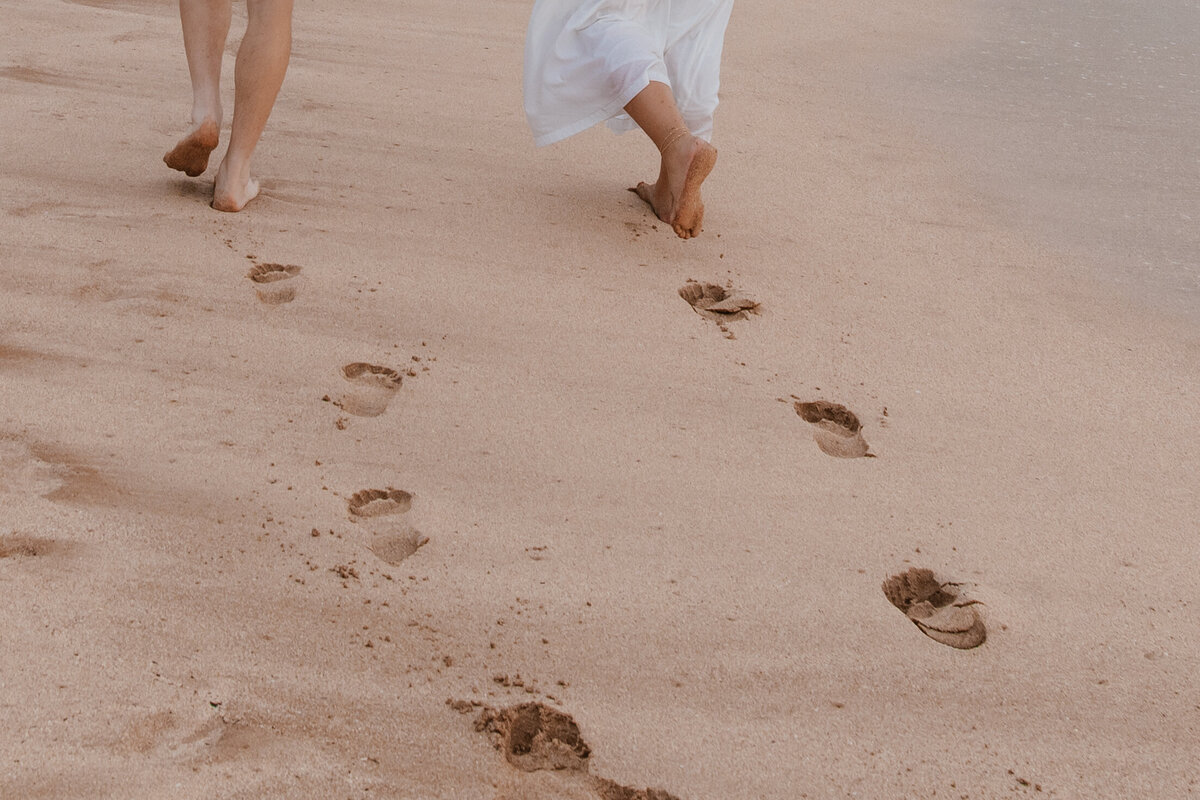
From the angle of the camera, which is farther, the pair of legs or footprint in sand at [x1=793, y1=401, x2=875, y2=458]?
the pair of legs

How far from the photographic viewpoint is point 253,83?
2.41 m

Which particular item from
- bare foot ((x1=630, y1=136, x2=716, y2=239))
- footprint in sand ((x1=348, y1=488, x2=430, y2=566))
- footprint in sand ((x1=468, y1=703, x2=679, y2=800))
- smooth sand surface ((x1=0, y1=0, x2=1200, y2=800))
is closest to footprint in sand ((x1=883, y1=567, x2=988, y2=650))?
smooth sand surface ((x1=0, y1=0, x2=1200, y2=800))

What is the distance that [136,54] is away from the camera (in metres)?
3.33

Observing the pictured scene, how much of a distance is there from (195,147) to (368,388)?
831 millimetres

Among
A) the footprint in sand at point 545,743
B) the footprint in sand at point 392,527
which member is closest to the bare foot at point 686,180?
the footprint in sand at point 392,527

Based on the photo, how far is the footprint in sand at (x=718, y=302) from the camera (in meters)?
2.36

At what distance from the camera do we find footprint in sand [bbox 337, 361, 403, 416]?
1.91m

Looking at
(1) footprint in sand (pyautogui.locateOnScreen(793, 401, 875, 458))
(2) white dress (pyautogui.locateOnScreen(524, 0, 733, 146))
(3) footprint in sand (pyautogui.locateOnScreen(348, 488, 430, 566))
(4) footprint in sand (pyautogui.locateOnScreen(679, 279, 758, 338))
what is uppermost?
(2) white dress (pyautogui.locateOnScreen(524, 0, 733, 146))

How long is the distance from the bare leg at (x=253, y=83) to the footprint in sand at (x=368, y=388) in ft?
2.24

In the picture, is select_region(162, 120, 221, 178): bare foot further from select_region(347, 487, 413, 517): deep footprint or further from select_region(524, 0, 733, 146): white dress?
select_region(347, 487, 413, 517): deep footprint

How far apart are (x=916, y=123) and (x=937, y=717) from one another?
2.57 metres

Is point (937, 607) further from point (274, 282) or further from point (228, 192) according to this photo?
point (228, 192)

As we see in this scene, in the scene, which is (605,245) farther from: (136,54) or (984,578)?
(136,54)

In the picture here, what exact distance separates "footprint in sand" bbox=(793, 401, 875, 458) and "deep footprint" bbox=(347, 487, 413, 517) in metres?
0.76
